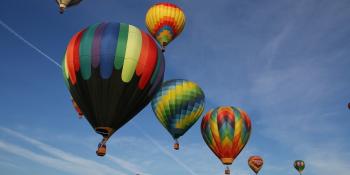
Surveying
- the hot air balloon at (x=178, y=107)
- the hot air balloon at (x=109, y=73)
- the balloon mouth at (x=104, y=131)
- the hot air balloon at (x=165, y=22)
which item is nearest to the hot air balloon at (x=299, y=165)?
the hot air balloon at (x=178, y=107)

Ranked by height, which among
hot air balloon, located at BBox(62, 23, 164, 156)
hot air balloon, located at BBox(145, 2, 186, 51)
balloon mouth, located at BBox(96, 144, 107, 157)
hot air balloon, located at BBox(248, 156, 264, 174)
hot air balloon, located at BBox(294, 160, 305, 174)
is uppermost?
hot air balloon, located at BBox(145, 2, 186, 51)

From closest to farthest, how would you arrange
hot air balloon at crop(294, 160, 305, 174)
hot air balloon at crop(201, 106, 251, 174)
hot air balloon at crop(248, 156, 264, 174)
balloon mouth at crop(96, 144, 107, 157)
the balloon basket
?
balloon mouth at crop(96, 144, 107, 157), hot air balloon at crop(201, 106, 251, 174), the balloon basket, hot air balloon at crop(248, 156, 264, 174), hot air balloon at crop(294, 160, 305, 174)

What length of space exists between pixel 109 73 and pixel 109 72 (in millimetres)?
49

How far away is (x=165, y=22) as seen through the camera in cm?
3375

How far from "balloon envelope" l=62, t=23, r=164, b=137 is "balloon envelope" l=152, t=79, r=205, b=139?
1243 cm

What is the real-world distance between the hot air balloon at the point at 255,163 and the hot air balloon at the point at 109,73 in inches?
1029

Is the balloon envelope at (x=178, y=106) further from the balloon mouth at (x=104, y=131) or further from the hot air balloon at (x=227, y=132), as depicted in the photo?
the balloon mouth at (x=104, y=131)

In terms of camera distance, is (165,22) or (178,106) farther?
(165,22)

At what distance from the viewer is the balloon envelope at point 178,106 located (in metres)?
31.8

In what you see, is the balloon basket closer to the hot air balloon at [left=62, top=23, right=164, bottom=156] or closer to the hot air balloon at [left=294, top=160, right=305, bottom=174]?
the hot air balloon at [left=62, top=23, right=164, bottom=156]

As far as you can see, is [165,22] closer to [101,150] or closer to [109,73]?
[109,73]

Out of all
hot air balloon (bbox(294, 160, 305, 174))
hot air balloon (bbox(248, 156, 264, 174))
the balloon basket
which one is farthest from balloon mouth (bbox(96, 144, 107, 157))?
hot air balloon (bbox(294, 160, 305, 174))

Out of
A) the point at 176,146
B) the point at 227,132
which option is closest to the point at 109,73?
the point at 176,146

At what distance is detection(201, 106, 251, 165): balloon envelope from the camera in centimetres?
3172
